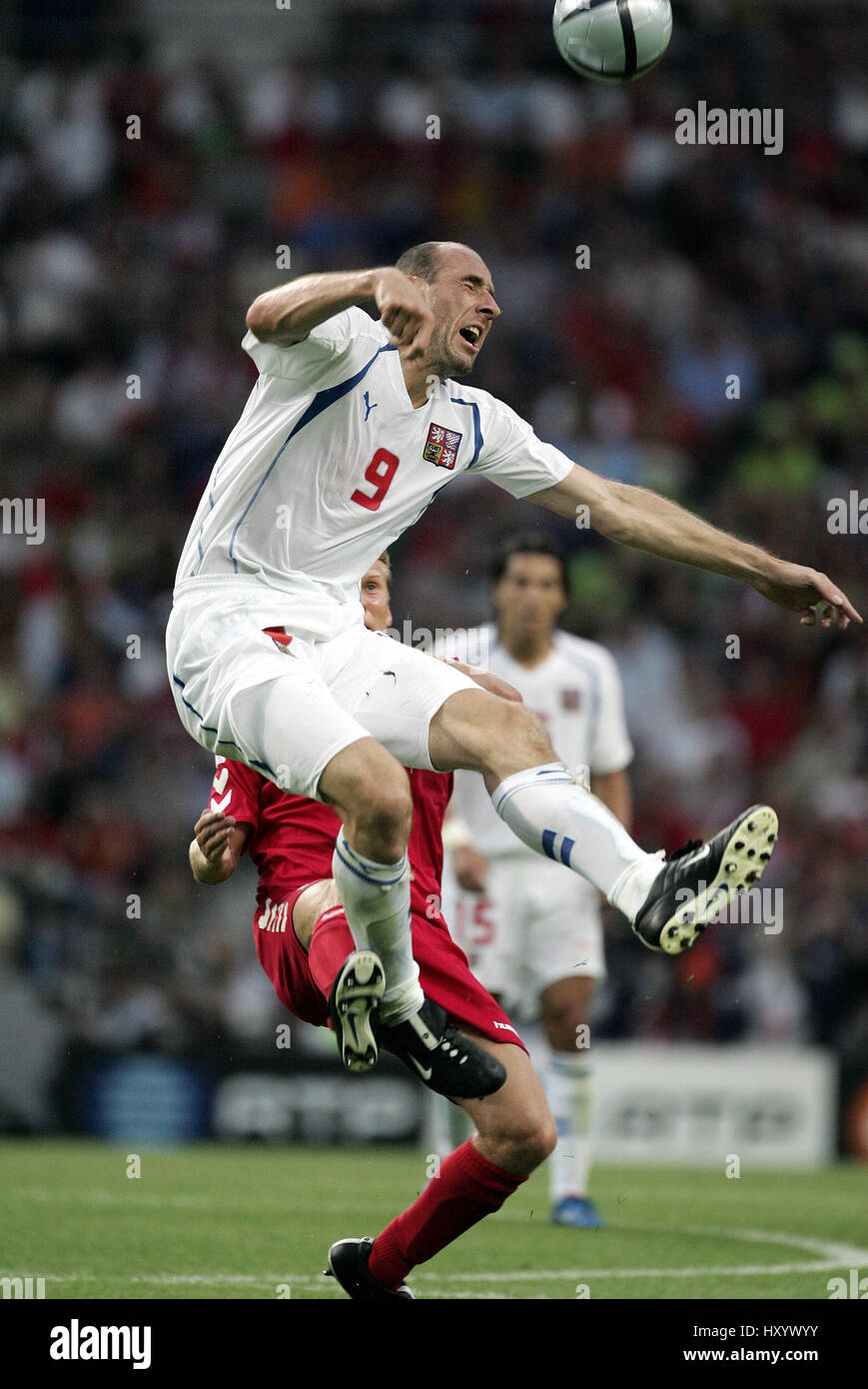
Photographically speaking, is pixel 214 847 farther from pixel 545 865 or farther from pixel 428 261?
pixel 545 865

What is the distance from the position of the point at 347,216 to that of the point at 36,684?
508 cm

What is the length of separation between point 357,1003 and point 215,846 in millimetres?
922

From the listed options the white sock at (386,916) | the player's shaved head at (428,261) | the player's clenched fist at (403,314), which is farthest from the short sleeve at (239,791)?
the player's clenched fist at (403,314)

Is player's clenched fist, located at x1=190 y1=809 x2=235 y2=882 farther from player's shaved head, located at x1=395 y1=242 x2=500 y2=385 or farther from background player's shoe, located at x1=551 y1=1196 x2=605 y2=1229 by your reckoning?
background player's shoe, located at x1=551 y1=1196 x2=605 y2=1229

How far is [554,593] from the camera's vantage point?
8398 millimetres

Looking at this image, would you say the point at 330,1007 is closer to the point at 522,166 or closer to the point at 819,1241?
the point at 819,1241

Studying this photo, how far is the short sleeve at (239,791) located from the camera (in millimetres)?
5711

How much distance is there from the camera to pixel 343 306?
4539 millimetres

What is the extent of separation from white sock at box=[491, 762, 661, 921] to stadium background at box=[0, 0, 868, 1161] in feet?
23.5

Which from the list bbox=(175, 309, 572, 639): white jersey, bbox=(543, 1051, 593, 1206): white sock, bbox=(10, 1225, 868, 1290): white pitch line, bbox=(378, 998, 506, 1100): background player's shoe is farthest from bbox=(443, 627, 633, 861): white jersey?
bbox=(378, 998, 506, 1100): background player's shoe

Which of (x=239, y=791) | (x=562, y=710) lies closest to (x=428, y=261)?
(x=239, y=791)

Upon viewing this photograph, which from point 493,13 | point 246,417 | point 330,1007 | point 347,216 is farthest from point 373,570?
point 493,13

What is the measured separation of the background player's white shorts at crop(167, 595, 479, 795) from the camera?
15.5ft

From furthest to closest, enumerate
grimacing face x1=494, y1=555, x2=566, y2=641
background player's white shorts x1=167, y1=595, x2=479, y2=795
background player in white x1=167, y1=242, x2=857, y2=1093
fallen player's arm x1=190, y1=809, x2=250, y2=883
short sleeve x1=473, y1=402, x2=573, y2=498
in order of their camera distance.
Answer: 1. grimacing face x1=494, y1=555, x2=566, y2=641
2. short sleeve x1=473, y1=402, x2=573, y2=498
3. fallen player's arm x1=190, y1=809, x2=250, y2=883
4. background player's white shorts x1=167, y1=595, x2=479, y2=795
5. background player in white x1=167, y1=242, x2=857, y2=1093
